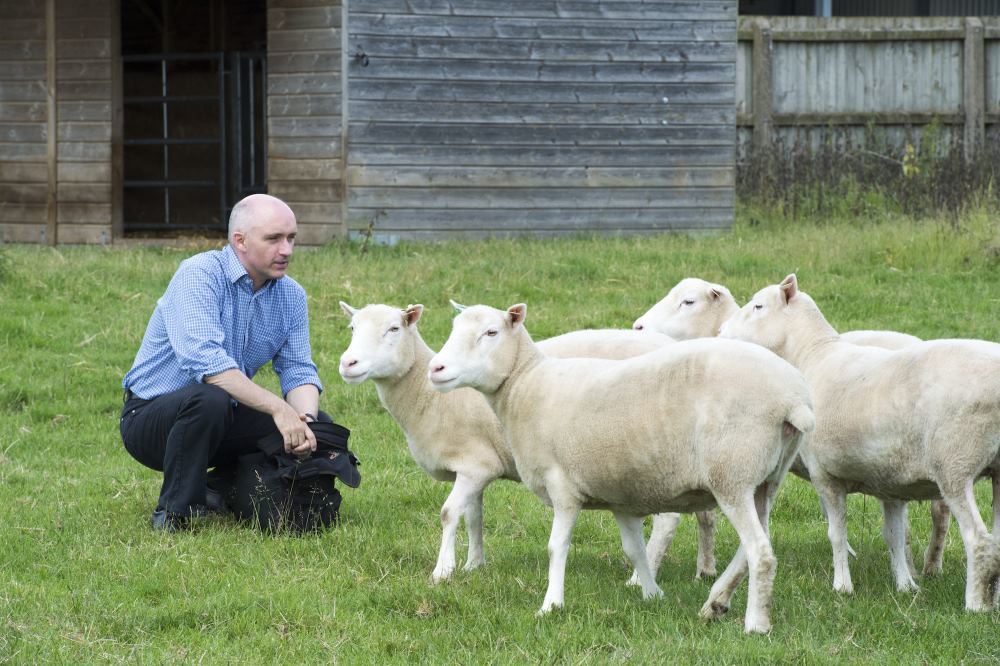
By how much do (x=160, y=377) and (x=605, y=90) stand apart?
9023 millimetres

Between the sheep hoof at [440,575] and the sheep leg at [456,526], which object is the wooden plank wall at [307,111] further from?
the sheep hoof at [440,575]

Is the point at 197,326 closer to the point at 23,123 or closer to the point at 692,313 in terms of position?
the point at 692,313

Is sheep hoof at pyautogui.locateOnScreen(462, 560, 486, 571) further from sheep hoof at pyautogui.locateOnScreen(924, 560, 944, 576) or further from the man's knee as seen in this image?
sheep hoof at pyautogui.locateOnScreen(924, 560, 944, 576)

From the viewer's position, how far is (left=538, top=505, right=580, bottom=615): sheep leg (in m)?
4.53

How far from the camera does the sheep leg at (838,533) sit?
4.84m

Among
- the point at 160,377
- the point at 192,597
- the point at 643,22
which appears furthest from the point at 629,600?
the point at 643,22

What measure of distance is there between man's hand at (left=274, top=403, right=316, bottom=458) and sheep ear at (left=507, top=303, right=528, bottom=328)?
1.16 meters

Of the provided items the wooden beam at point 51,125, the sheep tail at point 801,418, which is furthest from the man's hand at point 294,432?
the wooden beam at point 51,125

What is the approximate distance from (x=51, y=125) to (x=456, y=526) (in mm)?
10351

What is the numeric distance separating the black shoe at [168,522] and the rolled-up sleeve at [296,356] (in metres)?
0.79

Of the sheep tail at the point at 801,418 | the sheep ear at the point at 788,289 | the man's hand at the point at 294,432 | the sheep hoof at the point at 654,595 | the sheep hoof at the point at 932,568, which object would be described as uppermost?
the sheep ear at the point at 788,289

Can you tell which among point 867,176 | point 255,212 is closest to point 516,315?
point 255,212

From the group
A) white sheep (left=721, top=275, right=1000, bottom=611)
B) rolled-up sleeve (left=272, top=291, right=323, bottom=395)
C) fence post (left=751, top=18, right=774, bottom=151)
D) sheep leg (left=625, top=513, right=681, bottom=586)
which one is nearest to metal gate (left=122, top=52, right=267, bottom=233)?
fence post (left=751, top=18, right=774, bottom=151)

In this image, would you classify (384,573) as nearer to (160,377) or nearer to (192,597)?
(192,597)
